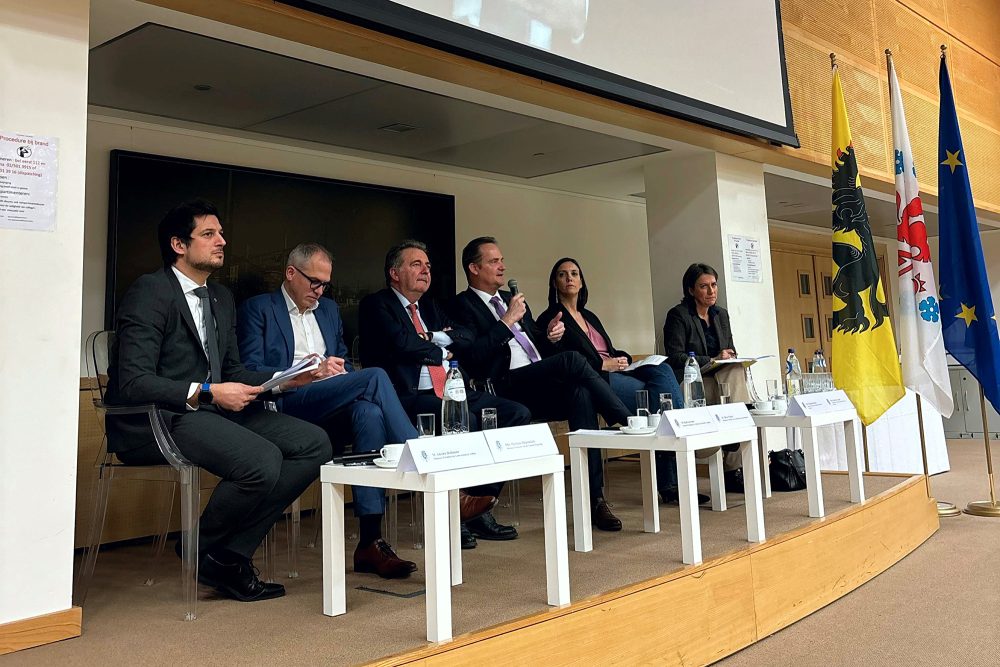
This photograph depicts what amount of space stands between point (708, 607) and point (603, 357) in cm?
160

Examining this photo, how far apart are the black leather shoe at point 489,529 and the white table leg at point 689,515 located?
0.80 meters

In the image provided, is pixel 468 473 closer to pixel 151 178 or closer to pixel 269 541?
pixel 269 541

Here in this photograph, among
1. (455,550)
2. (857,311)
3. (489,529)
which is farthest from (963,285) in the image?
(455,550)

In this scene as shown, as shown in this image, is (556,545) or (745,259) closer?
(556,545)

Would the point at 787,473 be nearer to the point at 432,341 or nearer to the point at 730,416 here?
the point at 730,416

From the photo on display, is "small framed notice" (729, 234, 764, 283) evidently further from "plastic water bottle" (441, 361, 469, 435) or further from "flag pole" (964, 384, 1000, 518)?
"plastic water bottle" (441, 361, 469, 435)

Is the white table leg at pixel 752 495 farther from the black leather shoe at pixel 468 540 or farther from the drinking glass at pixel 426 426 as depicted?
the drinking glass at pixel 426 426

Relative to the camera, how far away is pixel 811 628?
2.66 metres

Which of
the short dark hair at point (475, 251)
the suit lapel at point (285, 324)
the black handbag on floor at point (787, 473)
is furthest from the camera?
the black handbag on floor at point (787, 473)

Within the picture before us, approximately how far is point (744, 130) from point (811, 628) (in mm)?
2806

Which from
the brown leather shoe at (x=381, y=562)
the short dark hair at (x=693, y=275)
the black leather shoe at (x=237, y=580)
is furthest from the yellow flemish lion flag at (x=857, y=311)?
the black leather shoe at (x=237, y=580)

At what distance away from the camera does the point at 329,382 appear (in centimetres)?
268

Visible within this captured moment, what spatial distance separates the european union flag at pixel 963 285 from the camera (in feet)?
13.8

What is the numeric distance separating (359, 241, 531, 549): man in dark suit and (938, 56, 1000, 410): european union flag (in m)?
2.59
